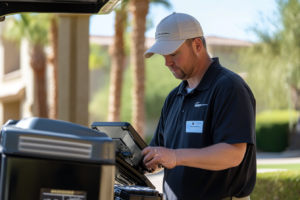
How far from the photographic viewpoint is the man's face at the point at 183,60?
250cm

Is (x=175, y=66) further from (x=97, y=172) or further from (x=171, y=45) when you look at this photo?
(x=97, y=172)

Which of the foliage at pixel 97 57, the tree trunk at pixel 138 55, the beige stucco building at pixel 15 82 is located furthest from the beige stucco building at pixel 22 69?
the tree trunk at pixel 138 55

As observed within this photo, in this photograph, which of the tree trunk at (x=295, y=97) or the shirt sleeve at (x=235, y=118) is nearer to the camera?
the shirt sleeve at (x=235, y=118)

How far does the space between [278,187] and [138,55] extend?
29.5ft

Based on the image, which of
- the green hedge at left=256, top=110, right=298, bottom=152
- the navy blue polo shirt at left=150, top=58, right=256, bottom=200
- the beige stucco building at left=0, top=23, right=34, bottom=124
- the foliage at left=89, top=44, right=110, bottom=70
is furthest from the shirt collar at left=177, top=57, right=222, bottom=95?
the foliage at left=89, top=44, right=110, bottom=70

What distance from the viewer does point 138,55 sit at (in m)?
14.3

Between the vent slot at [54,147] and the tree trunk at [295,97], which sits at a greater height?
the vent slot at [54,147]

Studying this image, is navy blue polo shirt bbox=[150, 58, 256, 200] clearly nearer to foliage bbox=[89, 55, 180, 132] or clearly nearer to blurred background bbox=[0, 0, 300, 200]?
blurred background bbox=[0, 0, 300, 200]

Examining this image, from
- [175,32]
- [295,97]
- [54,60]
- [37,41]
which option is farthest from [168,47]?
[295,97]

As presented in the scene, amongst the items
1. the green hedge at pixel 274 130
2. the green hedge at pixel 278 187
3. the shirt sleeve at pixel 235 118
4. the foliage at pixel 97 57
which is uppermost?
the foliage at pixel 97 57

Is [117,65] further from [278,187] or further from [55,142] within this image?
[55,142]

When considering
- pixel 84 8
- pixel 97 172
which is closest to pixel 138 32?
pixel 84 8

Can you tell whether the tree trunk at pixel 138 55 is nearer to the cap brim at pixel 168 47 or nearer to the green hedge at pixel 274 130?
the cap brim at pixel 168 47

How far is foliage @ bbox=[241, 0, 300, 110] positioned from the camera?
20.0m
